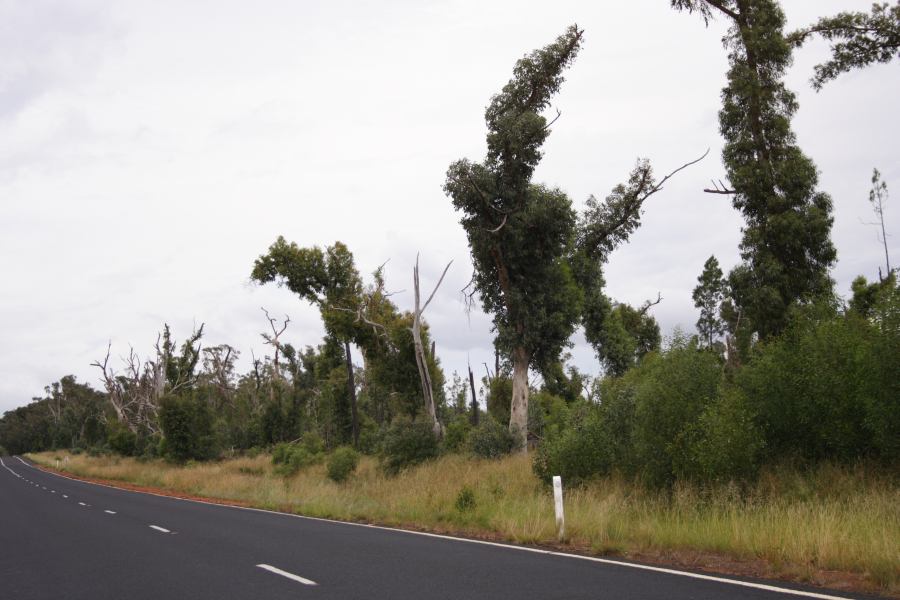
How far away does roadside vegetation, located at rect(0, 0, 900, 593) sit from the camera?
11.9 m

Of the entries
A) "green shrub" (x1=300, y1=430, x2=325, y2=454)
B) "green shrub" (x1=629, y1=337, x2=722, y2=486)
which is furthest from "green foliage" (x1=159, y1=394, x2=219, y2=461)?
"green shrub" (x1=629, y1=337, x2=722, y2=486)

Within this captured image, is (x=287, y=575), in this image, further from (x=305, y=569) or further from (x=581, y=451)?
(x=581, y=451)

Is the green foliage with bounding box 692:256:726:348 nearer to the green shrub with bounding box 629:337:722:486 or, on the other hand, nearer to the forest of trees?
the forest of trees

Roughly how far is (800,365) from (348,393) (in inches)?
1653

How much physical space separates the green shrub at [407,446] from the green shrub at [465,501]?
12.8 m

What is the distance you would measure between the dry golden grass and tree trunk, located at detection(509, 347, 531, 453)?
17.5 ft

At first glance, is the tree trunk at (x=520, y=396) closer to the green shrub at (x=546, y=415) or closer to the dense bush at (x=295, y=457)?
the green shrub at (x=546, y=415)

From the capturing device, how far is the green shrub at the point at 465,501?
16516mm

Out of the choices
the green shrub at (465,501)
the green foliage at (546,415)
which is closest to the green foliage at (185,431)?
the green foliage at (546,415)

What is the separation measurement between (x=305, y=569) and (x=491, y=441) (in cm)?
1766

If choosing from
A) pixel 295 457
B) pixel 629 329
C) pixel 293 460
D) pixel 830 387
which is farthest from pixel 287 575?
pixel 629 329

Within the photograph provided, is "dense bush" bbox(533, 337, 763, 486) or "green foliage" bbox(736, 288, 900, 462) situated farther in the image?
"dense bush" bbox(533, 337, 763, 486)

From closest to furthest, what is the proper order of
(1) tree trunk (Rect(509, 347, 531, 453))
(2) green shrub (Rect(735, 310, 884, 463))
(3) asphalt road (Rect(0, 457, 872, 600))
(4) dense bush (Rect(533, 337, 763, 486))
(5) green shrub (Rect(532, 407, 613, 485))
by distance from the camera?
(3) asphalt road (Rect(0, 457, 872, 600)) < (2) green shrub (Rect(735, 310, 884, 463)) < (4) dense bush (Rect(533, 337, 763, 486)) < (5) green shrub (Rect(532, 407, 613, 485)) < (1) tree trunk (Rect(509, 347, 531, 453))

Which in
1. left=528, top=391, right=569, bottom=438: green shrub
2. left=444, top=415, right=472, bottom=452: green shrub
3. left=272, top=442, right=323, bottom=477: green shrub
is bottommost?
left=272, top=442, right=323, bottom=477: green shrub
